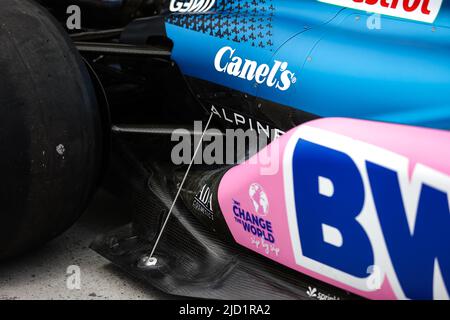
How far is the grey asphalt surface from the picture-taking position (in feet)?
7.95

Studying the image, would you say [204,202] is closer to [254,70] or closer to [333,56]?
[254,70]

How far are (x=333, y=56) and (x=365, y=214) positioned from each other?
0.53m

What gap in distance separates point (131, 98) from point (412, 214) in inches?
60.6

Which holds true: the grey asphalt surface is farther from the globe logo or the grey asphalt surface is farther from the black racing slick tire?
the globe logo

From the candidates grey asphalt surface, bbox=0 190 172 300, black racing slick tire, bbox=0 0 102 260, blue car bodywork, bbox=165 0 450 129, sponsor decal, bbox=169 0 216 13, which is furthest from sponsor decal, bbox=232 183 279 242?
sponsor decal, bbox=169 0 216 13

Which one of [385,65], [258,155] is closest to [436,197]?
[385,65]

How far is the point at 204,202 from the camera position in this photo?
94.1 inches

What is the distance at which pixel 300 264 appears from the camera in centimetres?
206

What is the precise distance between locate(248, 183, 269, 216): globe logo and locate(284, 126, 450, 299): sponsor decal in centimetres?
10

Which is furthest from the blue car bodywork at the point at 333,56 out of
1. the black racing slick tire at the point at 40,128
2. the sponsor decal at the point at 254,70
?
the black racing slick tire at the point at 40,128

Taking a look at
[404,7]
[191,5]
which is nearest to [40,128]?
[191,5]

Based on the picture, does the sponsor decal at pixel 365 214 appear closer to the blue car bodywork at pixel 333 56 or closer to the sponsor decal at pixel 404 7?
the blue car bodywork at pixel 333 56

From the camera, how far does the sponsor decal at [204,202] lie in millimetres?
2361

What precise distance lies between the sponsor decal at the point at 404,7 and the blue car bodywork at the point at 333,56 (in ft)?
0.07
